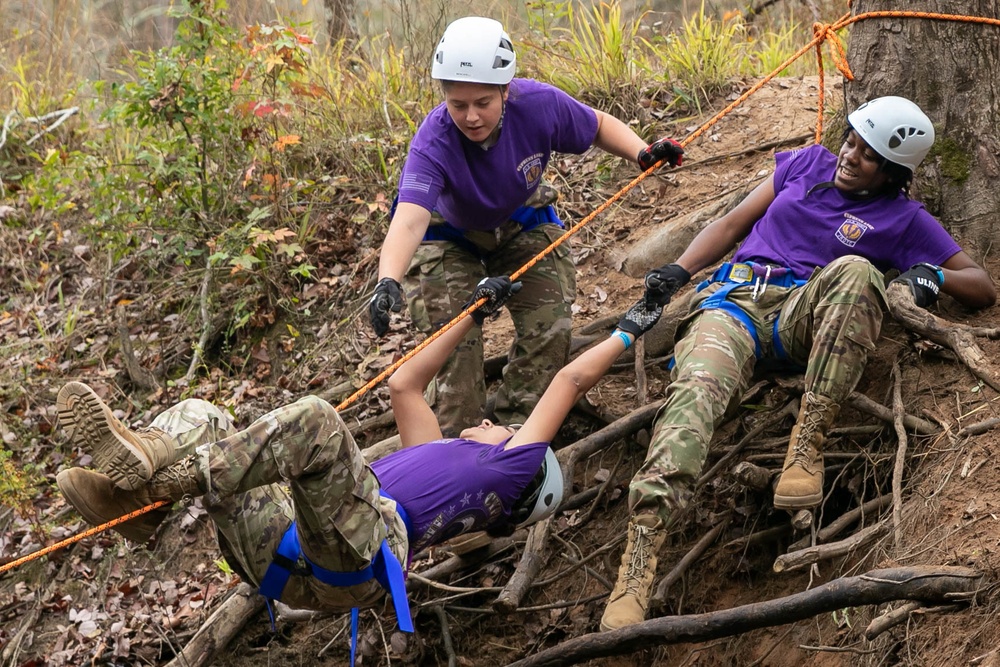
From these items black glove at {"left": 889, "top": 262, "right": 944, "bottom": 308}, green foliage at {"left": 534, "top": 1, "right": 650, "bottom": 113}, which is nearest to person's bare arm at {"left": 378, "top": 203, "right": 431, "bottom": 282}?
black glove at {"left": 889, "top": 262, "right": 944, "bottom": 308}

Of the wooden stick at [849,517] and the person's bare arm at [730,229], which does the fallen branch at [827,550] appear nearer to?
the wooden stick at [849,517]

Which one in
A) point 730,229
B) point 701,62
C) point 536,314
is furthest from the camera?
point 701,62

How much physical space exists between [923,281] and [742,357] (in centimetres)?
83

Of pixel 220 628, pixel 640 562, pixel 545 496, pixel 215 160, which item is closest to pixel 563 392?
pixel 545 496

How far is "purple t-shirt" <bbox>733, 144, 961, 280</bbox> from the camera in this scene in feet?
14.9

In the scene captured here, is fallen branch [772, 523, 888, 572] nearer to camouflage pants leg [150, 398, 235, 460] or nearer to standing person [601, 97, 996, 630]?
standing person [601, 97, 996, 630]

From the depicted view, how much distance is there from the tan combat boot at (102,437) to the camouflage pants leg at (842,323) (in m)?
2.59

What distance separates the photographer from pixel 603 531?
506 centimetres

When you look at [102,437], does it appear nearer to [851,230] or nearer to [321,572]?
[321,572]

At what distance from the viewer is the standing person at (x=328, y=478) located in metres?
3.25

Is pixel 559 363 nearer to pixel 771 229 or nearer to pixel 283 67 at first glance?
pixel 771 229

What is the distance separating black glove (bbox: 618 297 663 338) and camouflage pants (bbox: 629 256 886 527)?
169mm

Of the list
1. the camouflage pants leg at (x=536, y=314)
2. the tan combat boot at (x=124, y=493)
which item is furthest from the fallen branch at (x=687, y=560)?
the tan combat boot at (x=124, y=493)

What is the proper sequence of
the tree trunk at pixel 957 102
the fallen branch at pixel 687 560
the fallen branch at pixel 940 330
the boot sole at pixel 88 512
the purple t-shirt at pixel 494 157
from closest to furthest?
the boot sole at pixel 88 512 < the fallen branch at pixel 940 330 < the fallen branch at pixel 687 560 < the purple t-shirt at pixel 494 157 < the tree trunk at pixel 957 102
